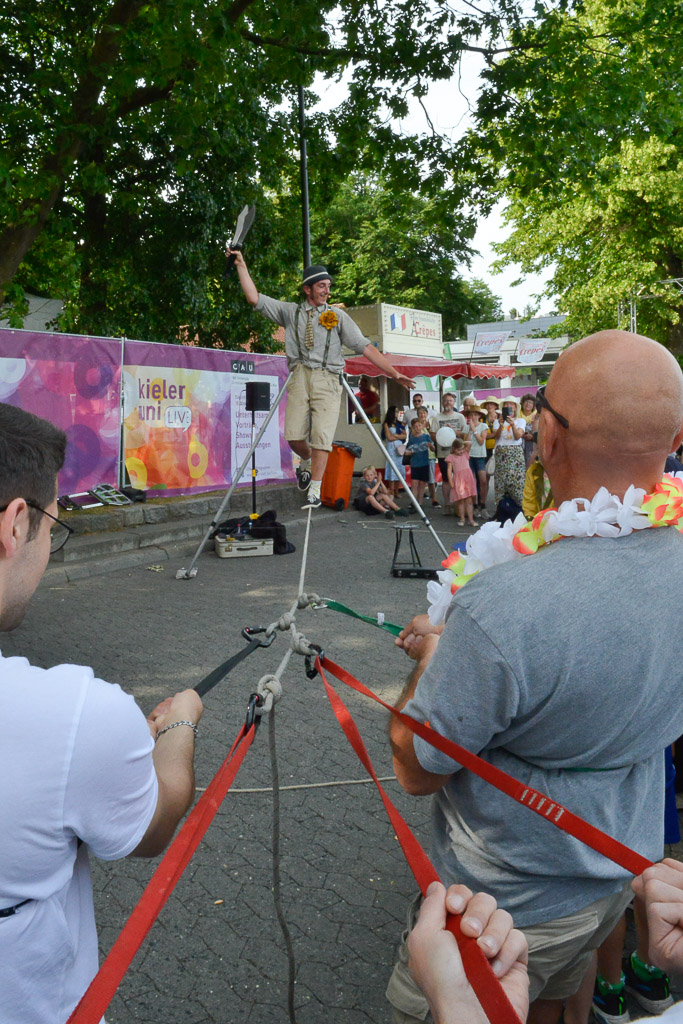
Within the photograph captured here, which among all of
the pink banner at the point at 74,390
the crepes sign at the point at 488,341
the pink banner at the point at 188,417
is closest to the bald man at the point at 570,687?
the pink banner at the point at 74,390

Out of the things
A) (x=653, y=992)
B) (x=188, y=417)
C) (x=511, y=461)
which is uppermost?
(x=188, y=417)

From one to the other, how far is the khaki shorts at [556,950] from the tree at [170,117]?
9.04 meters

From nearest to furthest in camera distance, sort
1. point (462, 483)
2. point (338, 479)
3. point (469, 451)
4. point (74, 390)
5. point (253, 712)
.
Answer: point (253, 712), point (74, 390), point (462, 483), point (469, 451), point (338, 479)

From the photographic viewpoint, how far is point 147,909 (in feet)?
4.00

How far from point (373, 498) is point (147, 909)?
1382 cm

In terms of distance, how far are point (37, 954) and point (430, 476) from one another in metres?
14.4

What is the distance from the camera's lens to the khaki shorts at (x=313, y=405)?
7.21 meters

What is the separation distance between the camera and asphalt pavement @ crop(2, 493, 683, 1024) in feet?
8.68

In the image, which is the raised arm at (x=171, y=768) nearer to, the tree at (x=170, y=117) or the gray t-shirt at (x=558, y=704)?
the gray t-shirt at (x=558, y=704)

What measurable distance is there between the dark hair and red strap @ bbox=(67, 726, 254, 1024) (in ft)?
1.91

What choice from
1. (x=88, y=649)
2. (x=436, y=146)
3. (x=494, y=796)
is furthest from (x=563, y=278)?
(x=494, y=796)

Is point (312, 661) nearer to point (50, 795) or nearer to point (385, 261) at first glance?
point (50, 795)

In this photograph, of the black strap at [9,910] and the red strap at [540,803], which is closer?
the black strap at [9,910]

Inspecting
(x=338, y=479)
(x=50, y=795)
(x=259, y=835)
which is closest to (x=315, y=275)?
(x=259, y=835)
